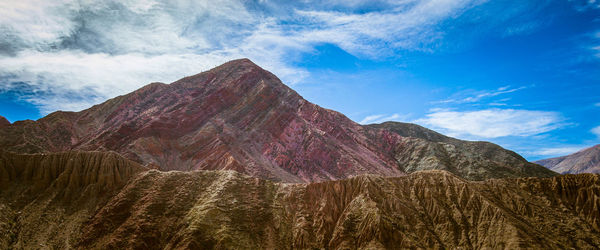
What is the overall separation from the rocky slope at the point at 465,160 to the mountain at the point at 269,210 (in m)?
32.4

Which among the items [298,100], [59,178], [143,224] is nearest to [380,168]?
[298,100]

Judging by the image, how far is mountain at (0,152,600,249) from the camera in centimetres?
3066

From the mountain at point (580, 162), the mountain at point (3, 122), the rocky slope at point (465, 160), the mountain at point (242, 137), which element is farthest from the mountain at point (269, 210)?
the mountain at point (580, 162)

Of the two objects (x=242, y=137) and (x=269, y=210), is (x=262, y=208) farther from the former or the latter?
(x=242, y=137)

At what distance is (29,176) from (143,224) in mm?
16306

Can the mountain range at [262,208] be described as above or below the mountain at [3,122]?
below

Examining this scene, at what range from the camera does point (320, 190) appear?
38312 mm

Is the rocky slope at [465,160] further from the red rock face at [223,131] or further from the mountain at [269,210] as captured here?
the mountain at [269,210]

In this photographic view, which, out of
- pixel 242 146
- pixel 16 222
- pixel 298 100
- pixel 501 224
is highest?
pixel 298 100

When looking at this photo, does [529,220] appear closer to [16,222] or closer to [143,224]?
[143,224]

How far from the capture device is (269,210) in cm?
3578

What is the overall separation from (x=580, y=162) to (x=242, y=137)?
14478cm

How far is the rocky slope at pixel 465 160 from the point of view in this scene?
68.6 meters

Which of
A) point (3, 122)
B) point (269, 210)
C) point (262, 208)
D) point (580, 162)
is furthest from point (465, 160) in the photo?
point (580, 162)
